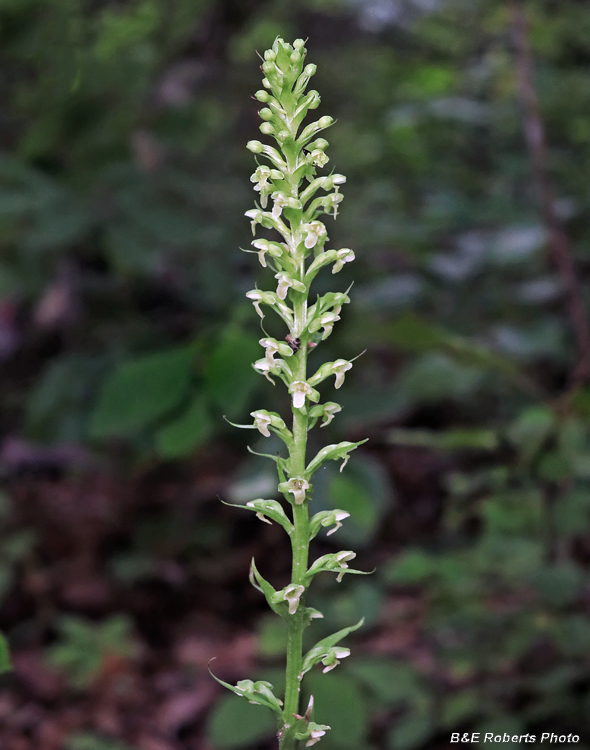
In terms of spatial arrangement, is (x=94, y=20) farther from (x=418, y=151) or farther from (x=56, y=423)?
(x=418, y=151)

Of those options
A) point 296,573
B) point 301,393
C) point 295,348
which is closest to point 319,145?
point 295,348

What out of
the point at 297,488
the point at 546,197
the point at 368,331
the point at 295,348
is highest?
the point at 546,197

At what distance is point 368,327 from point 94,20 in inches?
129

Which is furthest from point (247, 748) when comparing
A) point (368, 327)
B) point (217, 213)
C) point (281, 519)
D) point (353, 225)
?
point (353, 225)

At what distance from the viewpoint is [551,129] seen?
749cm

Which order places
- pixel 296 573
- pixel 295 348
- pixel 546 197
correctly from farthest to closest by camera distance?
pixel 546 197, pixel 295 348, pixel 296 573

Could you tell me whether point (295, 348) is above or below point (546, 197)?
below

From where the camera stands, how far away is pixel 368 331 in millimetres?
3750

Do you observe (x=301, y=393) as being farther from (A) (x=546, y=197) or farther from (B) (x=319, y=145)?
(A) (x=546, y=197)

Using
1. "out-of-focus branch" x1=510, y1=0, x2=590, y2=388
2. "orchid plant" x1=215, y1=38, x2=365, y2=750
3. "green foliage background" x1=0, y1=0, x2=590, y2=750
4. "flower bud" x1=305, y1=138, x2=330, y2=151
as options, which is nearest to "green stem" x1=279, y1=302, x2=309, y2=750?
"orchid plant" x1=215, y1=38, x2=365, y2=750

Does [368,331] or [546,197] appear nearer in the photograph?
[368,331]

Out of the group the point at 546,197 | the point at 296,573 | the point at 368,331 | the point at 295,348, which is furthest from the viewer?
the point at 546,197

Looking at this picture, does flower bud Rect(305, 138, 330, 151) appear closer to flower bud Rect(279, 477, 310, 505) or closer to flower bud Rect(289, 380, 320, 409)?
flower bud Rect(289, 380, 320, 409)

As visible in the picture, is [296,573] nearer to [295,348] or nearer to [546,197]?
[295,348]
